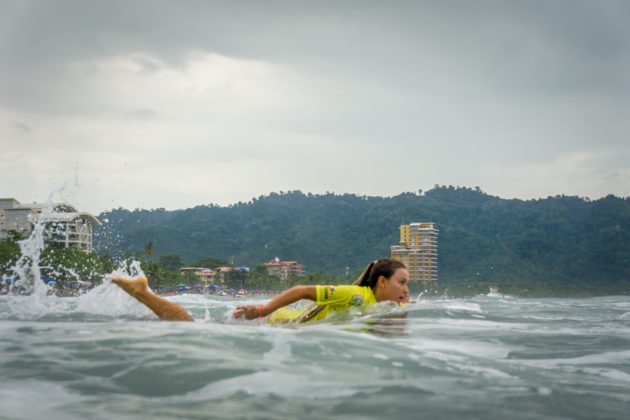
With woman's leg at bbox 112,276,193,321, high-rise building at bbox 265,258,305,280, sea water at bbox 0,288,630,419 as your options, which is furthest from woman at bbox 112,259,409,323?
high-rise building at bbox 265,258,305,280

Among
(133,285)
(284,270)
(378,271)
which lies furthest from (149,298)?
(284,270)

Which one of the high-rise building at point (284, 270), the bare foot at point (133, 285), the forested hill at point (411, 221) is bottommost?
the high-rise building at point (284, 270)

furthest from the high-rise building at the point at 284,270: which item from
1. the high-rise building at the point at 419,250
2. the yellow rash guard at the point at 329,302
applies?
the yellow rash guard at the point at 329,302

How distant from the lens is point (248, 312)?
7.49 meters

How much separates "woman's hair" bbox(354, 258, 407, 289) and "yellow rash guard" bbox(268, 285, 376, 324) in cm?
32

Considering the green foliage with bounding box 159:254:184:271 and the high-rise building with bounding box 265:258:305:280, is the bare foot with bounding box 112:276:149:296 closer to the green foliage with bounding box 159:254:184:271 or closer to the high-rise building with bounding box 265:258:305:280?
the green foliage with bounding box 159:254:184:271

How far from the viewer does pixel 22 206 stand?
11225 centimetres

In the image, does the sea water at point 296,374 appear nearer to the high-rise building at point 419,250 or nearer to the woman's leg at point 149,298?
the woman's leg at point 149,298

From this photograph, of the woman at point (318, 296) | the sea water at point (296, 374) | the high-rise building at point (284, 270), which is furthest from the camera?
the high-rise building at point (284, 270)

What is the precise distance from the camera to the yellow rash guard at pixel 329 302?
8.02 meters

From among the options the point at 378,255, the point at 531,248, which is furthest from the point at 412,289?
the point at 531,248

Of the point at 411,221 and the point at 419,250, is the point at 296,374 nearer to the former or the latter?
the point at 419,250

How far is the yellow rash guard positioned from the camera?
8.02m

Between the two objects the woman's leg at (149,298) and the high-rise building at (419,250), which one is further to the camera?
the high-rise building at (419,250)
